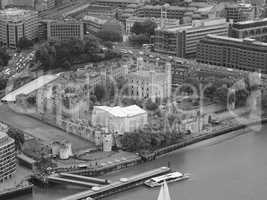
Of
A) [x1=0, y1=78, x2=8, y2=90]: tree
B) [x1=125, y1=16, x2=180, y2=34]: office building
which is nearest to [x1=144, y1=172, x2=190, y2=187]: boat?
[x1=0, y1=78, x2=8, y2=90]: tree

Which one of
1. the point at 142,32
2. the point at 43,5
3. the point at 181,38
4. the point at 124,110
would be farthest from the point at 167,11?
the point at 124,110

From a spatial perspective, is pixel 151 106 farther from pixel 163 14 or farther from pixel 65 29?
pixel 163 14

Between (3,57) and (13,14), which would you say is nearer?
(3,57)

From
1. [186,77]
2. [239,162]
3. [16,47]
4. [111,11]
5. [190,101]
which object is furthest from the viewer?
[111,11]

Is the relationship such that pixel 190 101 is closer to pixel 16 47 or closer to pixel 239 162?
pixel 239 162

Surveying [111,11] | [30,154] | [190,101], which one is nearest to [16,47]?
[111,11]

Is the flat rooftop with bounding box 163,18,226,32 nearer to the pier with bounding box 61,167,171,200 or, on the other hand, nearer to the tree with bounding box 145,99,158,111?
the tree with bounding box 145,99,158,111
